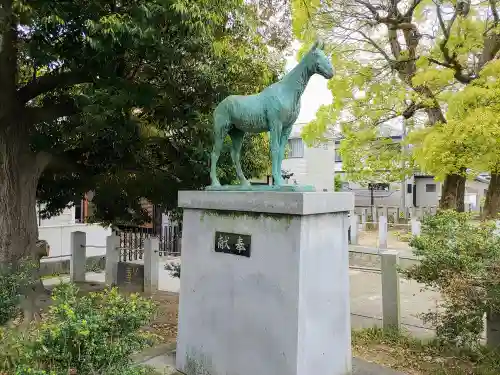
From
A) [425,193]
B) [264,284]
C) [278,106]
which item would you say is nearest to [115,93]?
[278,106]

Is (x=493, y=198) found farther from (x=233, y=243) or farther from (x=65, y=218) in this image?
(x=65, y=218)

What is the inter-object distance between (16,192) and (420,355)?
21.9 ft

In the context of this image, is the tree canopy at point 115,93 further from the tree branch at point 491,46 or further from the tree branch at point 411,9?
the tree branch at point 491,46

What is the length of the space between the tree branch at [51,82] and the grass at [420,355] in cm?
573

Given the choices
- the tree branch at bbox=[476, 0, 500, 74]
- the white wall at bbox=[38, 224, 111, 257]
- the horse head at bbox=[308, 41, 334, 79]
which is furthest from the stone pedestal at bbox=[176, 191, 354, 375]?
the white wall at bbox=[38, 224, 111, 257]

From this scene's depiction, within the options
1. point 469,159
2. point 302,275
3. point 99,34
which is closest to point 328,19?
point 469,159

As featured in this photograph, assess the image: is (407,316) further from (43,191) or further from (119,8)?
(43,191)

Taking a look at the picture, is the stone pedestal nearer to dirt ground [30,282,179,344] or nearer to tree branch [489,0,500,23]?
dirt ground [30,282,179,344]

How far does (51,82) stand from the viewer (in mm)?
6641

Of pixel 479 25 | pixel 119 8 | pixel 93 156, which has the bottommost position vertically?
pixel 93 156

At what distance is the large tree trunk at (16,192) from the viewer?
22.0ft

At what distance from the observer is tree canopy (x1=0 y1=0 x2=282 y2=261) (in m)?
5.07

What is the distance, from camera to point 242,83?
6.84 metres

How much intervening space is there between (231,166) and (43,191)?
4120 millimetres
